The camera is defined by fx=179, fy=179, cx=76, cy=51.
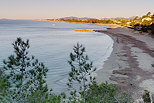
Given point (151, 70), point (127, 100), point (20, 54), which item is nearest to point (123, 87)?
point (151, 70)

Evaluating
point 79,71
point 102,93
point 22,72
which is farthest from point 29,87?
point 102,93

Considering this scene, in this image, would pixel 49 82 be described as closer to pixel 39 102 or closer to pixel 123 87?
pixel 123 87

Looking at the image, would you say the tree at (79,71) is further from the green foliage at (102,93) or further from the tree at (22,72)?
the tree at (22,72)

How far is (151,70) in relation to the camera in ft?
80.4

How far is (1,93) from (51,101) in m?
1.93

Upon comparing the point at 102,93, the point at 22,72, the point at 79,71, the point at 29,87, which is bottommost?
the point at 102,93

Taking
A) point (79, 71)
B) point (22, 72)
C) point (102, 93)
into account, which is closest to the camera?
point (22, 72)

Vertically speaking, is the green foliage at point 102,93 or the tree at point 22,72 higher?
the tree at point 22,72

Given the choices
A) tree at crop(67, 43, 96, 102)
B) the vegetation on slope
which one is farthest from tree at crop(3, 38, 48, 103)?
tree at crop(67, 43, 96, 102)

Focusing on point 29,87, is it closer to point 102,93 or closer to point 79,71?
point 79,71

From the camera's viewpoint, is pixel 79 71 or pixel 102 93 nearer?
pixel 102 93

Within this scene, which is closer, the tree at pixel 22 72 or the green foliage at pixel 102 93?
the tree at pixel 22 72

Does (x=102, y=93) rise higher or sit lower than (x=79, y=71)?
lower

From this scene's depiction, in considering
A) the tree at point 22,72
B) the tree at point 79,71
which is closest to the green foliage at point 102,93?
Answer: the tree at point 79,71
